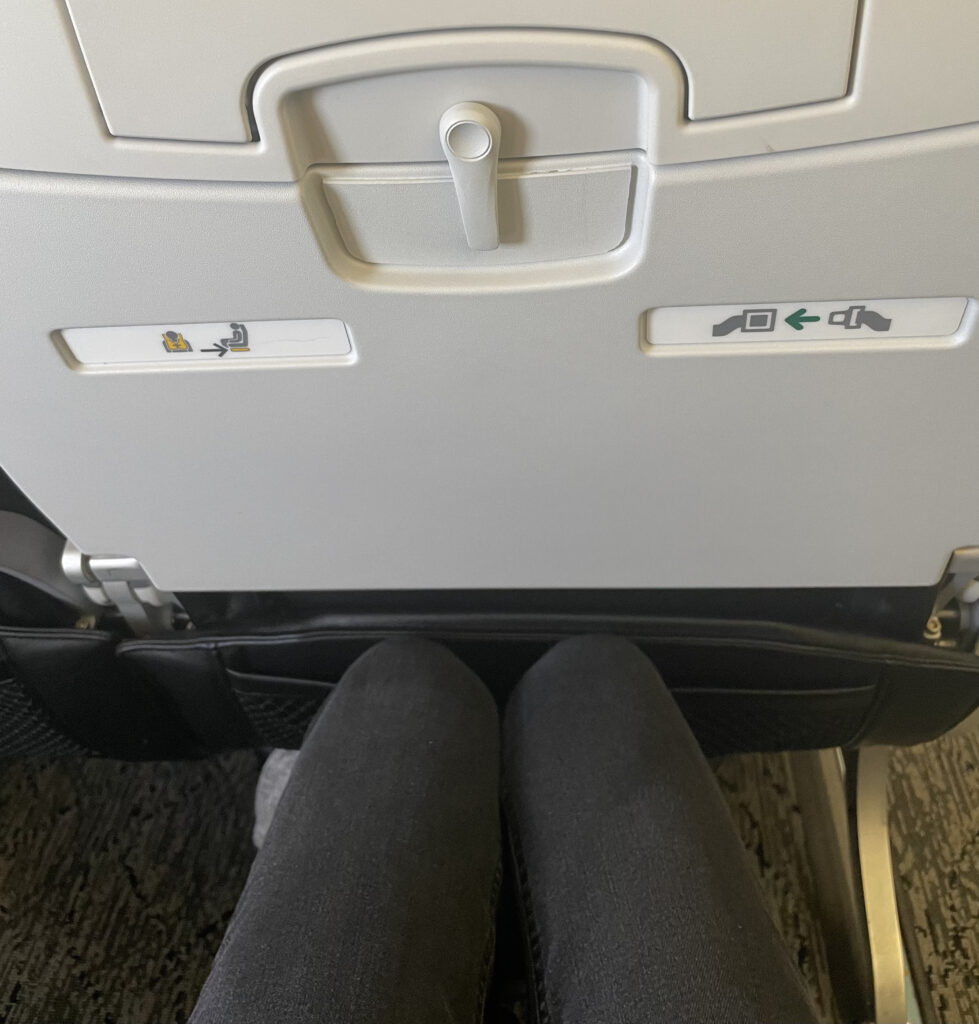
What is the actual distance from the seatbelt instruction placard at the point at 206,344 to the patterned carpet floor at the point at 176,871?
76cm

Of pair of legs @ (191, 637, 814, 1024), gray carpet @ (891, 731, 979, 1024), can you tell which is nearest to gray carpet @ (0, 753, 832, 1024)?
gray carpet @ (891, 731, 979, 1024)

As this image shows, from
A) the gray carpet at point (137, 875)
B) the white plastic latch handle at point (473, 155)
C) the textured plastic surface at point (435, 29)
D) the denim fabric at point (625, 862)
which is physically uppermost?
the textured plastic surface at point (435, 29)

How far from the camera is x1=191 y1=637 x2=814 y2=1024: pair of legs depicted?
52 cm

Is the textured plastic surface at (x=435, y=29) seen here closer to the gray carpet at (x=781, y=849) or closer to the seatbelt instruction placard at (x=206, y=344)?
the seatbelt instruction placard at (x=206, y=344)

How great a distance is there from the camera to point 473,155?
0.40 metres

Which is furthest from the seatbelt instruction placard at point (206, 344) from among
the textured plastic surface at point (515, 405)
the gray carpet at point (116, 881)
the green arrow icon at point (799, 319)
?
the gray carpet at point (116, 881)

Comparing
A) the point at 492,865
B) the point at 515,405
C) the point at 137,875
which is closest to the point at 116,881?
the point at 137,875

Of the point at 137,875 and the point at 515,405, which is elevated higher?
the point at 515,405

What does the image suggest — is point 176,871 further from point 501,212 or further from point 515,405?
point 501,212

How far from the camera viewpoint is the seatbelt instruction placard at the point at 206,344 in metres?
0.49

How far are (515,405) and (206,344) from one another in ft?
0.60

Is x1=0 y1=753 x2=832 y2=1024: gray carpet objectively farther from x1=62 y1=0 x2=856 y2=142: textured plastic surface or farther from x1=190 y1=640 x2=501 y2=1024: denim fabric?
x1=62 y1=0 x2=856 y2=142: textured plastic surface

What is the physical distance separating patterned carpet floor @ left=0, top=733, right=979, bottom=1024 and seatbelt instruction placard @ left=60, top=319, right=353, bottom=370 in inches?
29.9

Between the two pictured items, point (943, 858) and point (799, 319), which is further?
point (943, 858)
